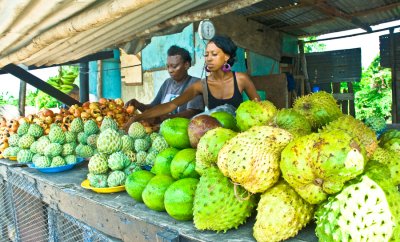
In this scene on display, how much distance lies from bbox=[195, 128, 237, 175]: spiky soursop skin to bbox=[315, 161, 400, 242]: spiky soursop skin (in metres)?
0.49

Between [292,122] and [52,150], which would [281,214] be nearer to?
[292,122]

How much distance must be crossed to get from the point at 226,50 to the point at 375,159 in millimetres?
2297

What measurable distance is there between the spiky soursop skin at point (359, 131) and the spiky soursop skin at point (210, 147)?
17.0 inches

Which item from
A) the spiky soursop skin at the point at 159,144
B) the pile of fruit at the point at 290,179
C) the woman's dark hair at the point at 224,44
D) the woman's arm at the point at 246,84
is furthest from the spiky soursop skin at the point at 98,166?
the woman's arm at the point at 246,84

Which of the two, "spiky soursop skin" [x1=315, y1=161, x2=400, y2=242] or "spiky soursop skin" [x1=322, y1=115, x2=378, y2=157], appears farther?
"spiky soursop skin" [x1=322, y1=115, x2=378, y2=157]

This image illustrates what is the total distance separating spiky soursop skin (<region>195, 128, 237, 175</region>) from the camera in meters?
1.42

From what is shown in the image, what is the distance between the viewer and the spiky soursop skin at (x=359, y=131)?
130 cm

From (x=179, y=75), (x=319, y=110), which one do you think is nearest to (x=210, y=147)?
(x=319, y=110)

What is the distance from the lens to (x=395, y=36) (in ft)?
26.9

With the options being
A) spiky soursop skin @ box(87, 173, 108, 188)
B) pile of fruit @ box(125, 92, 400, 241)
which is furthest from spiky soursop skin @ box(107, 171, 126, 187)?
pile of fruit @ box(125, 92, 400, 241)

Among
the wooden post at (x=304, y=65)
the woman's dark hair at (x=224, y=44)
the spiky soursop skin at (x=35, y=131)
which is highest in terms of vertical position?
the wooden post at (x=304, y=65)

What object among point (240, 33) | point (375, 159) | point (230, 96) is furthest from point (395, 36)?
point (375, 159)

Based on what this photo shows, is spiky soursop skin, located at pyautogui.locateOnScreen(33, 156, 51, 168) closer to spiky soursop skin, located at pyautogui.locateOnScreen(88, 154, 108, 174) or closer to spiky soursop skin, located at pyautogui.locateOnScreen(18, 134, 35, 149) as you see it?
spiky soursop skin, located at pyautogui.locateOnScreen(18, 134, 35, 149)

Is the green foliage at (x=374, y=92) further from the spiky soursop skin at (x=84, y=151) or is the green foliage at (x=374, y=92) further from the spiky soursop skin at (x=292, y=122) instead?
the spiky soursop skin at (x=292, y=122)
